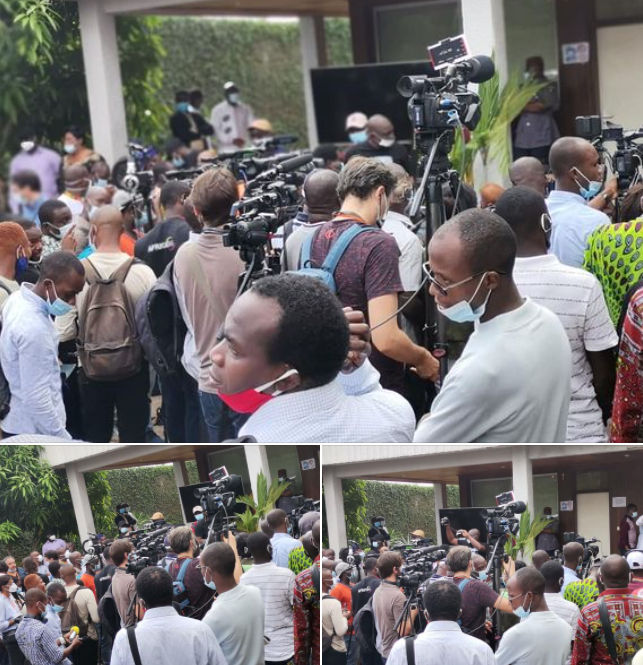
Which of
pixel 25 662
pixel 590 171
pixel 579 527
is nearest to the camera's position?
pixel 579 527

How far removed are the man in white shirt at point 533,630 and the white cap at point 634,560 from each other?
23cm

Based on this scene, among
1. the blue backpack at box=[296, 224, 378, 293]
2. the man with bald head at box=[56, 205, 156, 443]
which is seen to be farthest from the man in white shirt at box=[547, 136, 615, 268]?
the man with bald head at box=[56, 205, 156, 443]

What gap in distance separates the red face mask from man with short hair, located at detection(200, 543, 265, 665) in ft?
1.35

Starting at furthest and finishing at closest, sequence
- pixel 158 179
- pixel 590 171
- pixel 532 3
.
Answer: pixel 532 3
pixel 158 179
pixel 590 171

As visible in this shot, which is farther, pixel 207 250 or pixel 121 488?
pixel 207 250

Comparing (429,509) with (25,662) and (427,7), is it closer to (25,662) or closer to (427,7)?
(25,662)

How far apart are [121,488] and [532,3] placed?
12572mm

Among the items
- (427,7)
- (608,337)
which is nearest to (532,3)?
(427,7)

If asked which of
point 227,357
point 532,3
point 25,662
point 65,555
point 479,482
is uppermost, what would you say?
point 532,3

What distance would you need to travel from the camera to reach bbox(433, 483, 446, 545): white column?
3.40 meters

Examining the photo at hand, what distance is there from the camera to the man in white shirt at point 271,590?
11.7 ft

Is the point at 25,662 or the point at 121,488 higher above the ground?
the point at 121,488

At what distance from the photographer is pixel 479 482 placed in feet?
11.0

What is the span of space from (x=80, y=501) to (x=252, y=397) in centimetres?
74
